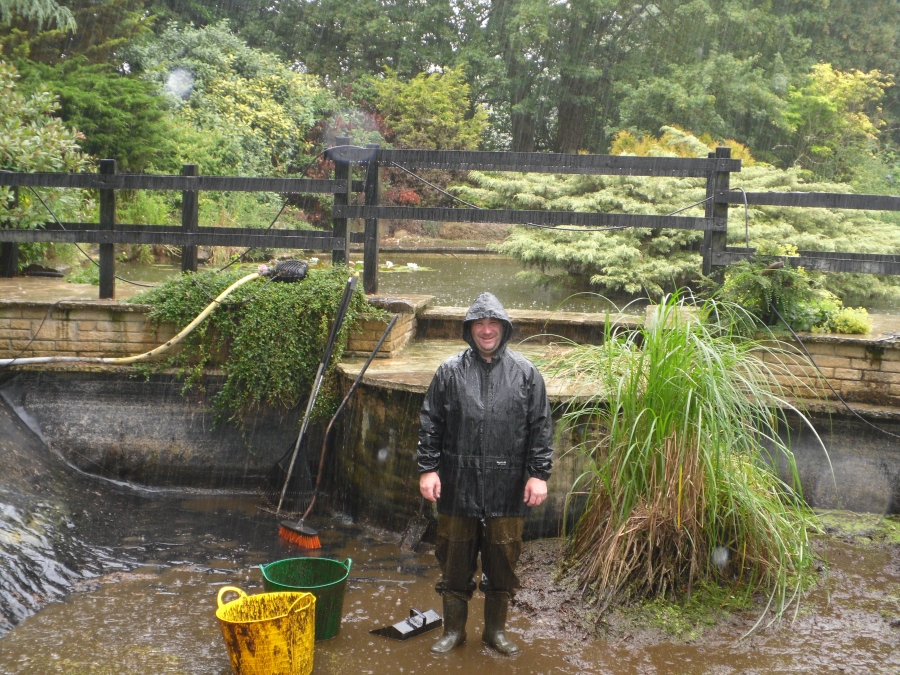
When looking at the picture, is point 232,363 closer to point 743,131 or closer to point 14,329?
point 14,329

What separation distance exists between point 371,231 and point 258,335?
1240 millimetres

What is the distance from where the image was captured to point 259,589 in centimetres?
448

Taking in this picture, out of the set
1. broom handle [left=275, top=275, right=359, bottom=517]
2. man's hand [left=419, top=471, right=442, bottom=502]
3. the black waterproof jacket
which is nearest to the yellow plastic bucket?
man's hand [left=419, top=471, right=442, bottom=502]

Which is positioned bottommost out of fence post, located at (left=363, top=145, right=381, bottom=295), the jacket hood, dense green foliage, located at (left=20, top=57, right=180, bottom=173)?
the jacket hood

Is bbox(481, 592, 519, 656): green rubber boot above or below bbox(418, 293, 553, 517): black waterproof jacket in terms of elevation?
below

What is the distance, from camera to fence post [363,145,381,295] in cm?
638

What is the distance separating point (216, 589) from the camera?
4469 mm

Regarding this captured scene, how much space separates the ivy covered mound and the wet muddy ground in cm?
91

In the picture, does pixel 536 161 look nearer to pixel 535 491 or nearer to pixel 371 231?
pixel 371 231

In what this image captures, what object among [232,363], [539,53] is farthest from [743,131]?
[232,363]

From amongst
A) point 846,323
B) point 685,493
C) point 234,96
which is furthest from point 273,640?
point 234,96

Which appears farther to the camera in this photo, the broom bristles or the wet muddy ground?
the broom bristles

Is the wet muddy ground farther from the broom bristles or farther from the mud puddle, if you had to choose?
the broom bristles

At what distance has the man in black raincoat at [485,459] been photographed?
3744 millimetres
